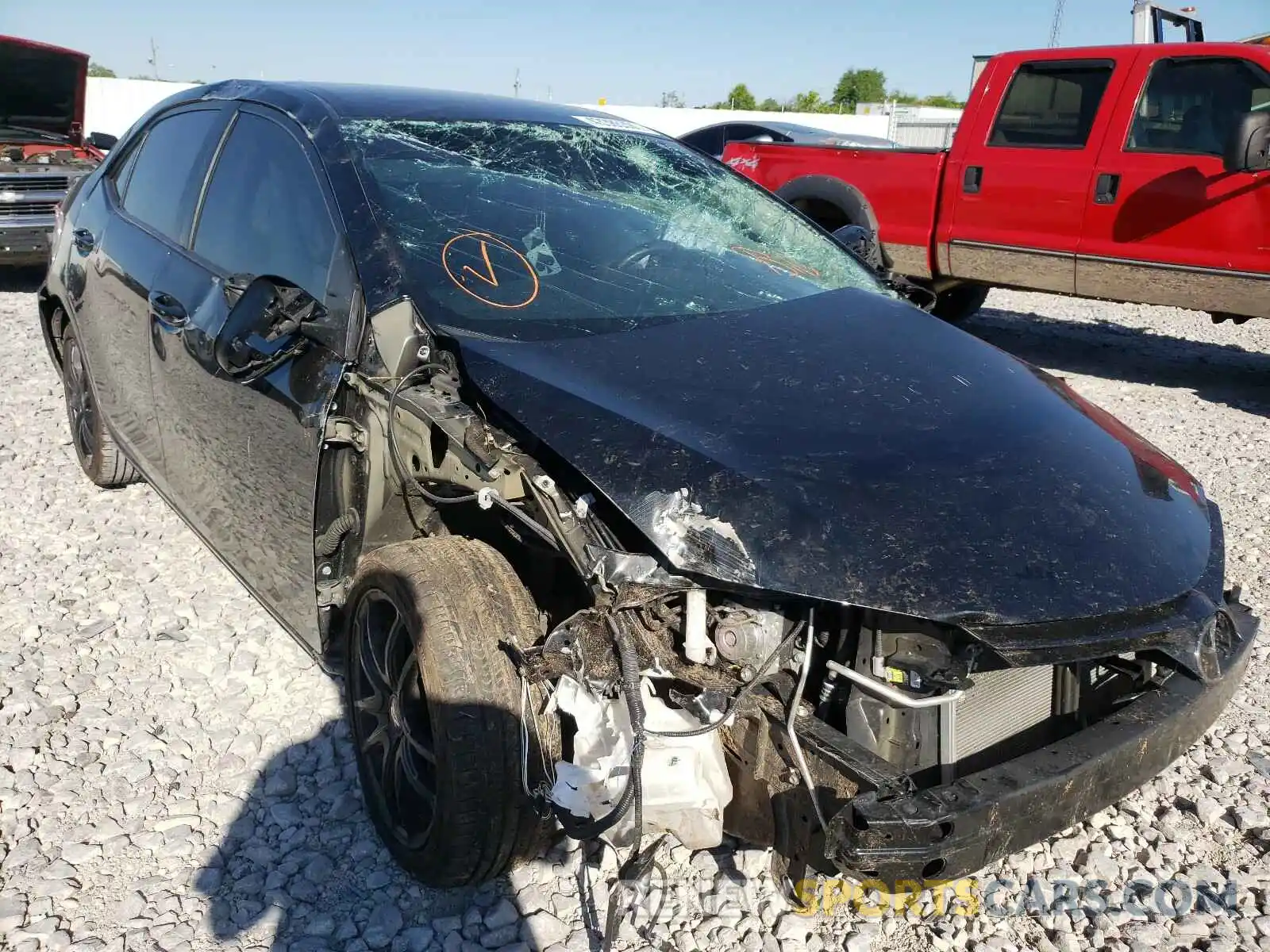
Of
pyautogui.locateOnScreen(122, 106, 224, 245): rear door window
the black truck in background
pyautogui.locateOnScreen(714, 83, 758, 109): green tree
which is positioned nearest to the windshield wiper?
the black truck in background

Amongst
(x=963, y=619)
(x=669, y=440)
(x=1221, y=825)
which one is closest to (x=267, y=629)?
(x=669, y=440)

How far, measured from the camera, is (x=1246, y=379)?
724cm

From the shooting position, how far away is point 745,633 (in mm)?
1993

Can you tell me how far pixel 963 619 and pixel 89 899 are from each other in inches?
77.7

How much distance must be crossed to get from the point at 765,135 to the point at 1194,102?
656cm

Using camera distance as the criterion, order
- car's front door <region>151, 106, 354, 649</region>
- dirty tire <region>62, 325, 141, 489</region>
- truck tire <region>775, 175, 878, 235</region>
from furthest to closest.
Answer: truck tire <region>775, 175, 878, 235</region>, dirty tire <region>62, 325, 141, 489</region>, car's front door <region>151, 106, 354, 649</region>

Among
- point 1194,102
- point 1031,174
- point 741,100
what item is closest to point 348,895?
point 1031,174

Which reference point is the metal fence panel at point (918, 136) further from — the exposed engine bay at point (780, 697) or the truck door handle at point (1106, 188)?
the exposed engine bay at point (780, 697)

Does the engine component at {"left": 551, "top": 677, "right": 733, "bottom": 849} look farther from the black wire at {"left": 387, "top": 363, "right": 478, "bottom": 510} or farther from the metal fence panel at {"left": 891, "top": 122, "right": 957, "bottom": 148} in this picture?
the metal fence panel at {"left": 891, "top": 122, "right": 957, "bottom": 148}

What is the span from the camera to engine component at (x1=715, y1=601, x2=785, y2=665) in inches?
78.4

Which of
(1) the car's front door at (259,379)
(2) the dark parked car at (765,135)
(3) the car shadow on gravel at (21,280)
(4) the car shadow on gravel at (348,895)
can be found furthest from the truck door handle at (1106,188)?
(3) the car shadow on gravel at (21,280)

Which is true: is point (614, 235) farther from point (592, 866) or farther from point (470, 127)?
point (592, 866)

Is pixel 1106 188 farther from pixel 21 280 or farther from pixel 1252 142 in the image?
pixel 21 280

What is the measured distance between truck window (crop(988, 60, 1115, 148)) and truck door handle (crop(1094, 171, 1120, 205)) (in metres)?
0.29
